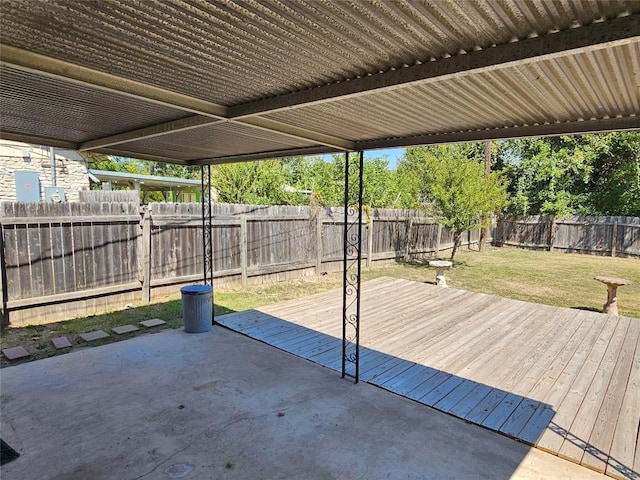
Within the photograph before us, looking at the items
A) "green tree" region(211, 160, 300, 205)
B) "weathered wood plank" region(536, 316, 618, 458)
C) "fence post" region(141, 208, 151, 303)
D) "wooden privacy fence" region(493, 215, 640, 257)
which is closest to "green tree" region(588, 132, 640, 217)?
"wooden privacy fence" region(493, 215, 640, 257)

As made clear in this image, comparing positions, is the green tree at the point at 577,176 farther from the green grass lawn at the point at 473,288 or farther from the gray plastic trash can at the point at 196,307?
the gray plastic trash can at the point at 196,307

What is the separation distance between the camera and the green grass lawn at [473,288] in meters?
5.18

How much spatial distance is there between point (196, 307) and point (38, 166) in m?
7.95

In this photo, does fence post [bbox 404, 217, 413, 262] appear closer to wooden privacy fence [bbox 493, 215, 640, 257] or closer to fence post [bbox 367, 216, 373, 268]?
fence post [bbox 367, 216, 373, 268]

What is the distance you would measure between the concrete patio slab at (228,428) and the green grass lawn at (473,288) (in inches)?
51.5

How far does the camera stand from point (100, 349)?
4426mm

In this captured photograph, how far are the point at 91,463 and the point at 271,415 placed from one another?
1.30 metres

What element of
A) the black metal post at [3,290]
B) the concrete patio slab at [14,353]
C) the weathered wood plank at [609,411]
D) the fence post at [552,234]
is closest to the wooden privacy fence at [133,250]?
the black metal post at [3,290]

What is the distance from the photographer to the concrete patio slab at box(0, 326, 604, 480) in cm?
249

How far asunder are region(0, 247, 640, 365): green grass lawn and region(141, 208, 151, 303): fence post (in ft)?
0.96

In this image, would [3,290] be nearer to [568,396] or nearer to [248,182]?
[568,396]

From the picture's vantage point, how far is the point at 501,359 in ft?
14.1

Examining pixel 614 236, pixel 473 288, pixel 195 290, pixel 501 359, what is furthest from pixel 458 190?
pixel 614 236

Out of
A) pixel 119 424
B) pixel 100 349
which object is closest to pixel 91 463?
pixel 119 424
